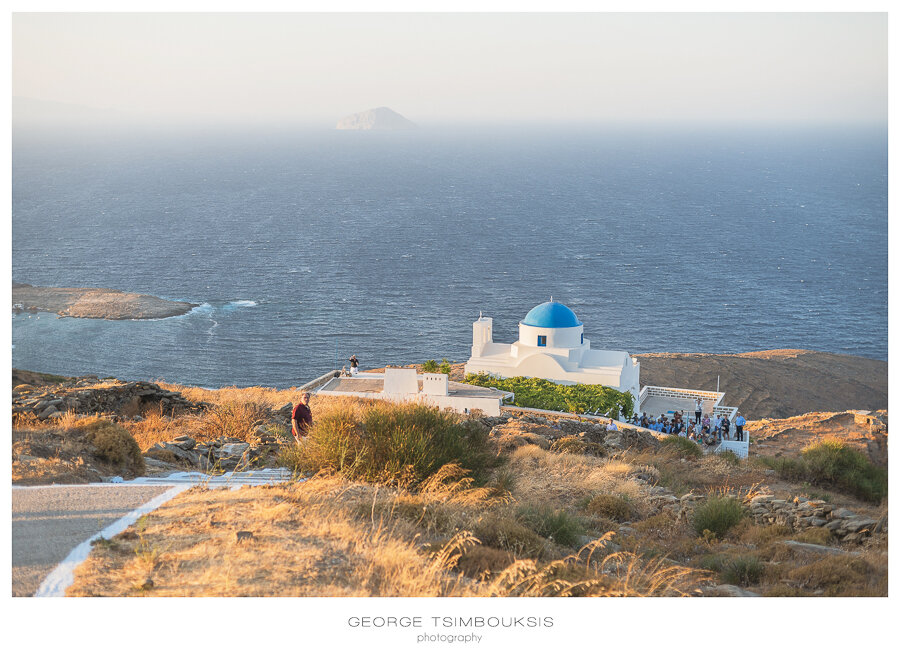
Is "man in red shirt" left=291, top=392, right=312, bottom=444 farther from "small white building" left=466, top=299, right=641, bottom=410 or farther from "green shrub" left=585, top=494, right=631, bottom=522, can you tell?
"small white building" left=466, top=299, right=641, bottom=410

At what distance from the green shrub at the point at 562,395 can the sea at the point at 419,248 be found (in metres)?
20.6

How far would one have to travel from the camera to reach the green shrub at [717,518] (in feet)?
35.3

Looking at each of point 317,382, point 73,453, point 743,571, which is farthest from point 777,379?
point 73,453

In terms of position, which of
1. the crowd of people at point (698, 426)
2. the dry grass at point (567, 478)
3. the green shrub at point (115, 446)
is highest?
the green shrub at point (115, 446)

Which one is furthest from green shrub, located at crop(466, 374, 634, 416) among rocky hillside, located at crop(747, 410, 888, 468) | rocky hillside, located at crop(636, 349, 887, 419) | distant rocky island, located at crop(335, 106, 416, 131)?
distant rocky island, located at crop(335, 106, 416, 131)

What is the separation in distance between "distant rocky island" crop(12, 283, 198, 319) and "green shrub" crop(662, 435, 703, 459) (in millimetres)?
46203

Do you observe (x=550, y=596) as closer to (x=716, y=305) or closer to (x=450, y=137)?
(x=716, y=305)

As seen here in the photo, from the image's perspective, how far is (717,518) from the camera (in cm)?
1081

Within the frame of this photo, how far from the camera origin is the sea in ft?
181

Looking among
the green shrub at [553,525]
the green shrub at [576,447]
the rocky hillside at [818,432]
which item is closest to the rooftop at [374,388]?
the green shrub at [576,447]

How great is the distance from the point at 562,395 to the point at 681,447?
7388 millimetres

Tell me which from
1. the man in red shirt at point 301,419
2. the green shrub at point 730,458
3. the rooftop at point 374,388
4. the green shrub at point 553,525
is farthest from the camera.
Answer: the rooftop at point 374,388

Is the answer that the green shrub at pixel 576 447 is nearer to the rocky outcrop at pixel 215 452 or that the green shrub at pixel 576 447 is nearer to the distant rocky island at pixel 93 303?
the rocky outcrop at pixel 215 452
